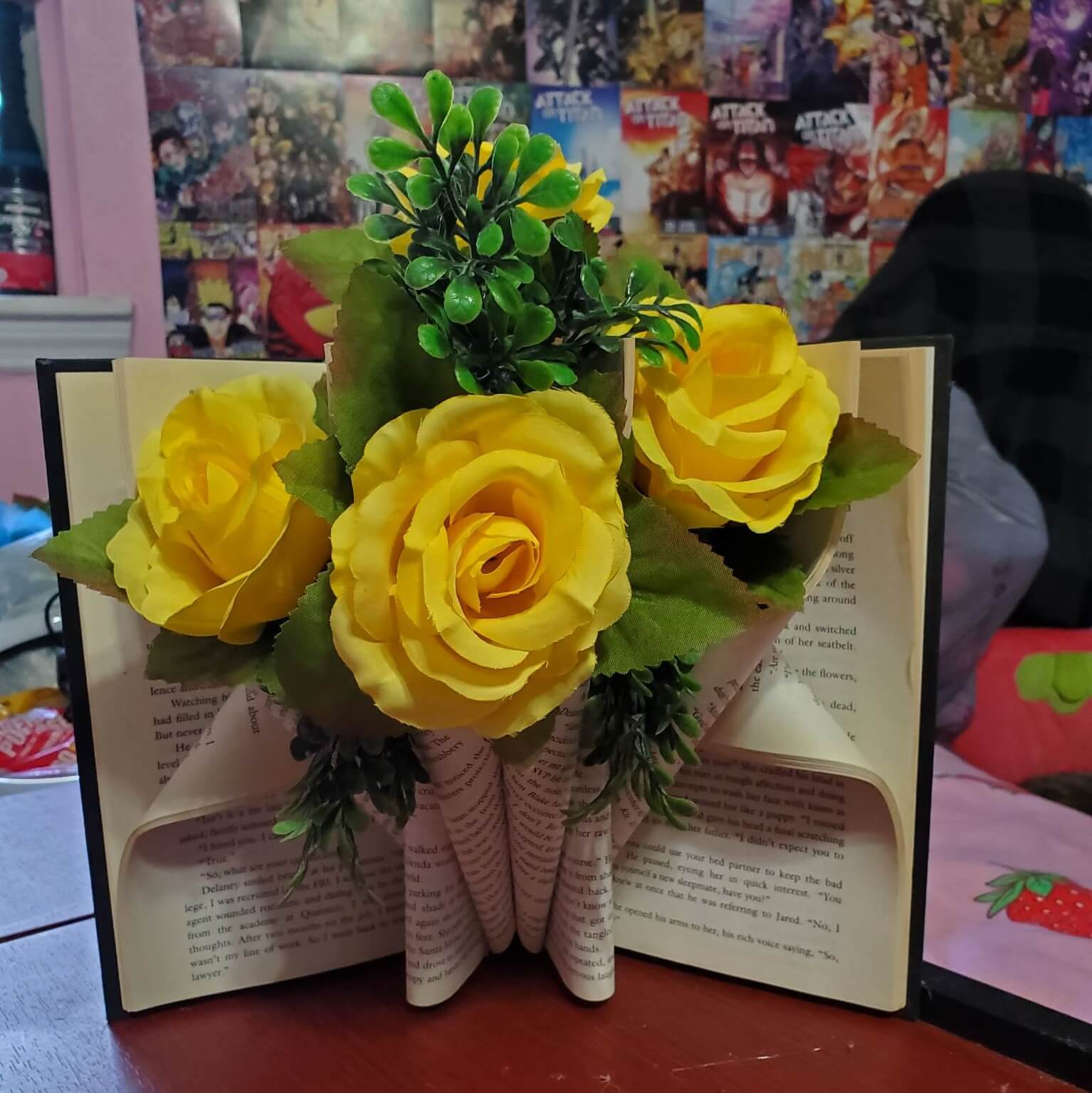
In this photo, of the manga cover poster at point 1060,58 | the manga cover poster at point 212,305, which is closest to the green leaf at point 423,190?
the manga cover poster at point 212,305

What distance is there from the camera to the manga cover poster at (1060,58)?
1489 millimetres

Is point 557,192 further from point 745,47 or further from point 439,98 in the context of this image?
point 745,47

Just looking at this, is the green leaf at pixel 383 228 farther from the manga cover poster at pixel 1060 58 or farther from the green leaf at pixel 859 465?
the manga cover poster at pixel 1060 58

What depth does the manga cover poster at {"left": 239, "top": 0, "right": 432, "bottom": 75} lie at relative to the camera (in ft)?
4.18

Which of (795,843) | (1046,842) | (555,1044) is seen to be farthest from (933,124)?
(555,1044)

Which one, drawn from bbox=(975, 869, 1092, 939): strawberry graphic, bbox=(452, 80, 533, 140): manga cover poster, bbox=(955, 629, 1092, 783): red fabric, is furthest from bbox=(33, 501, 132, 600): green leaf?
bbox=(452, 80, 533, 140): manga cover poster

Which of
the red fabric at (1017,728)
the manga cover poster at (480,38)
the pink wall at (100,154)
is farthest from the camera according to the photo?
the manga cover poster at (480,38)

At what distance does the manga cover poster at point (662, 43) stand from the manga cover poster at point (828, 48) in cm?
14

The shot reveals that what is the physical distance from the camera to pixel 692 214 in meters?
1.44

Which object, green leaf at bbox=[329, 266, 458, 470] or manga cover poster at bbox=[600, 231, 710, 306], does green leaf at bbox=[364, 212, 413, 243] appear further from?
manga cover poster at bbox=[600, 231, 710, 306]

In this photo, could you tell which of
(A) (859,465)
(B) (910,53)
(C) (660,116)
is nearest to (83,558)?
(A) (859,465)

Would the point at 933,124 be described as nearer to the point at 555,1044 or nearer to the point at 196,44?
the point at 196,44

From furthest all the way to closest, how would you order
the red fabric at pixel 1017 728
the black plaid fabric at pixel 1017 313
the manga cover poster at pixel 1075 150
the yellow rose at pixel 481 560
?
1. the manga cover poster at pixel 1075 150
2. the black plaid fabric at pixel 1017 313
3. the red fabric at pixel 1017 728
4. the yellow rose at pixel 481 560

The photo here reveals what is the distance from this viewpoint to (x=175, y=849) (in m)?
0.41
